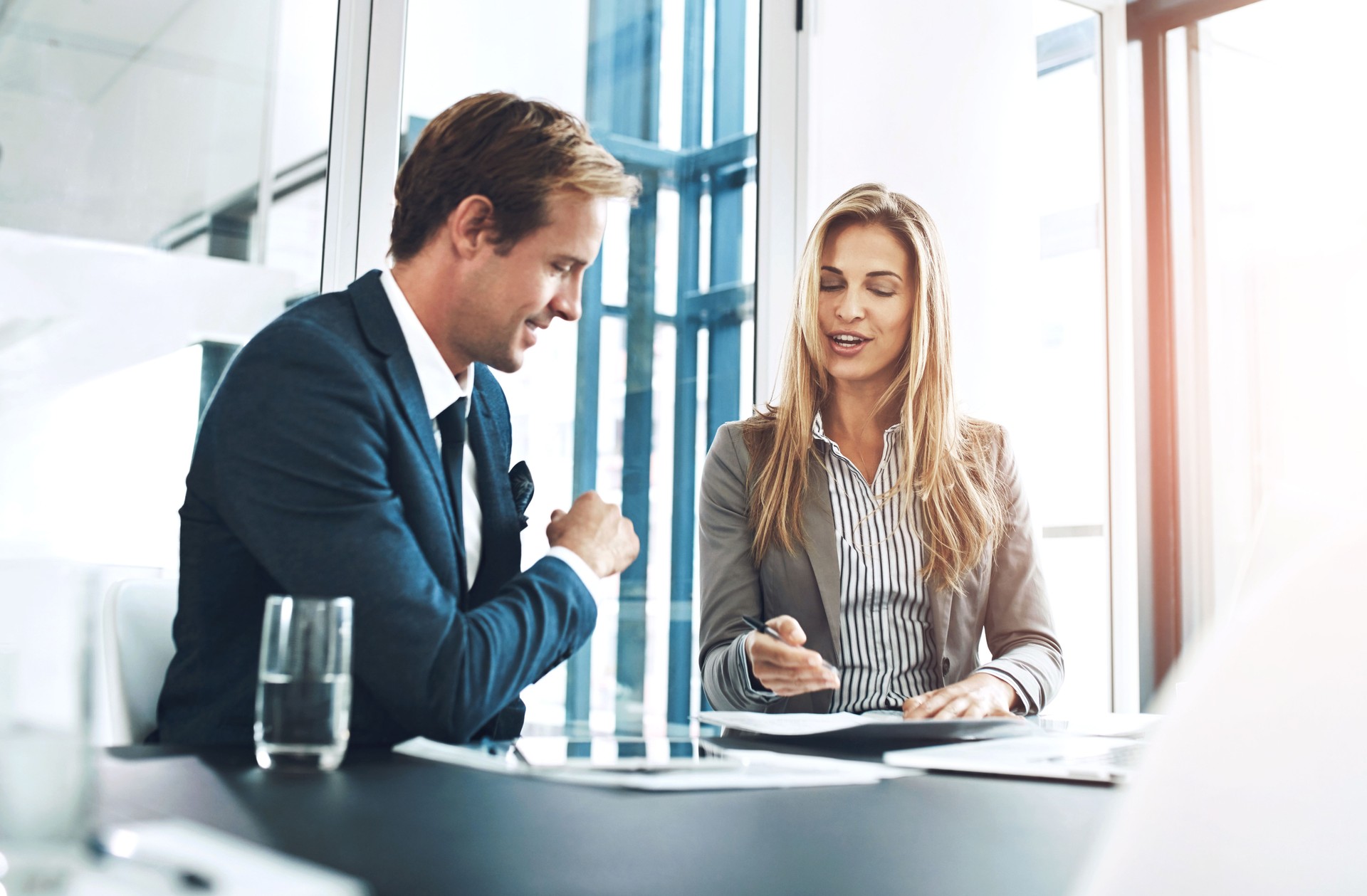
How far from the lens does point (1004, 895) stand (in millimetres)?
570

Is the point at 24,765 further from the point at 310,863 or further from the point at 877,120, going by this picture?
the point at 877,120

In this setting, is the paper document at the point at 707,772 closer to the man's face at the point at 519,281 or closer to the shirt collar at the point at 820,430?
the man's face at the point at 519,281

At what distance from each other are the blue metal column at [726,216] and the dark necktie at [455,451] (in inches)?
60.0

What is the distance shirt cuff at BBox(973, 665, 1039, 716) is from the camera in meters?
1.65

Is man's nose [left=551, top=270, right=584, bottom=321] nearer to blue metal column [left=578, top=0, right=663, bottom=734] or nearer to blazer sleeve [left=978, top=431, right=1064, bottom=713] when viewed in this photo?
blazer sleeve [left=978, top=431, right=1064, bottom=713]

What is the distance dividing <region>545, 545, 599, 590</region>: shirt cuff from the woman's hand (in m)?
0.42

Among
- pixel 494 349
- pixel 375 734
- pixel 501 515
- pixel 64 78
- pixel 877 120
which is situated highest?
pixel 877 120

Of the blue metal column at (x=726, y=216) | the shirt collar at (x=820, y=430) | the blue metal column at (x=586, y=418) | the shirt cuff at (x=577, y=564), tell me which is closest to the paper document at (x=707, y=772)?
the shirt cuff at (x=577, y=564)

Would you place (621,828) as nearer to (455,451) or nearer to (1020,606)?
(455,451)

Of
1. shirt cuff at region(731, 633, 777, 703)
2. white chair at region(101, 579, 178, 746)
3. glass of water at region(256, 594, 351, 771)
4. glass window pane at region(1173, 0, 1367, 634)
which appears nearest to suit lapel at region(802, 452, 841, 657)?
shirt cuff at region(731, 633, 777, 703)

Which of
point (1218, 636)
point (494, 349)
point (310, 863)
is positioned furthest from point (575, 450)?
point (1218, 636)

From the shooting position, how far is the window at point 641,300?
2588 mm

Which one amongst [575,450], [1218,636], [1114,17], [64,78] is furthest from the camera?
[1114,17]

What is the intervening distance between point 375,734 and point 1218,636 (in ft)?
3.19
